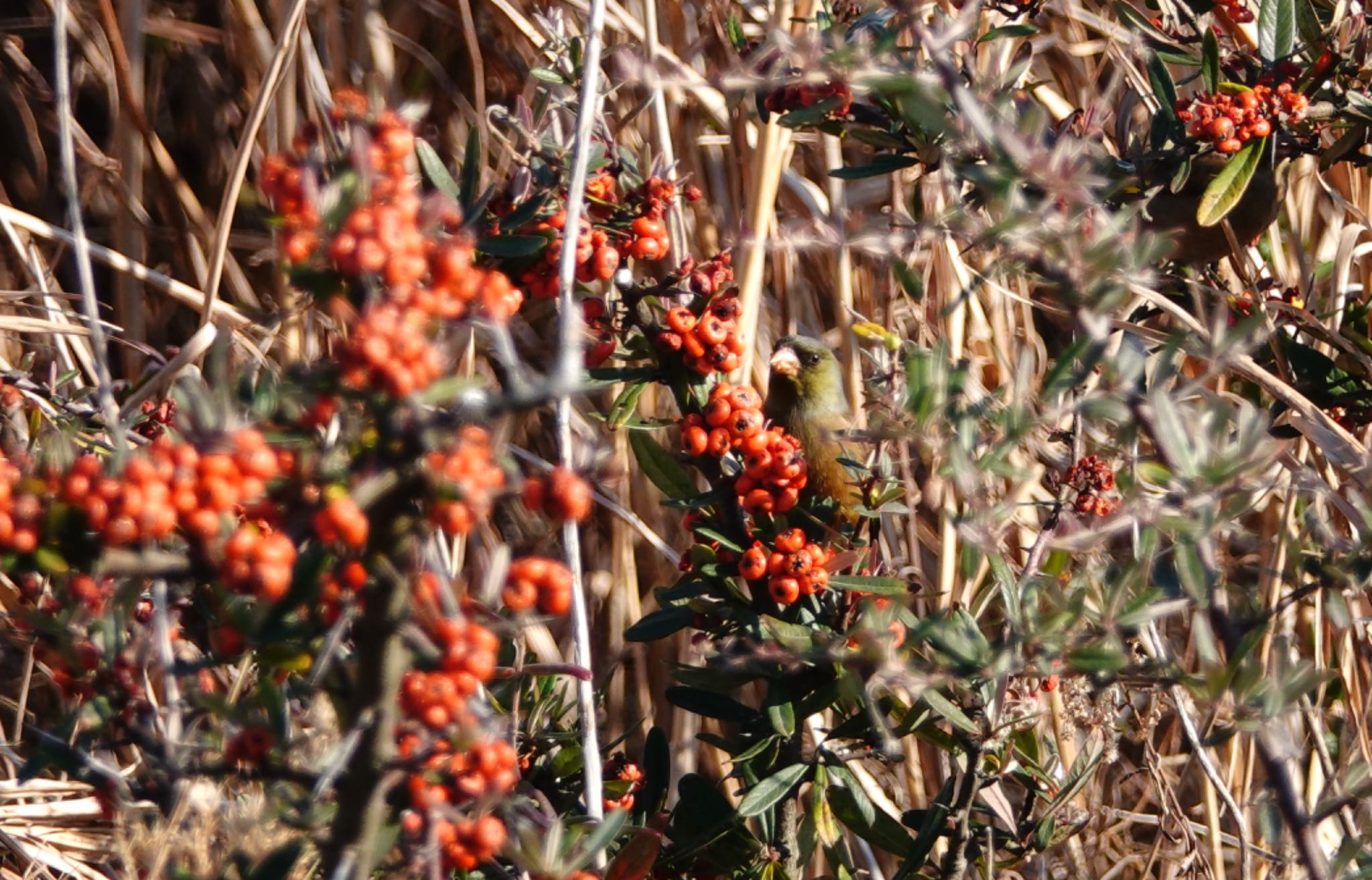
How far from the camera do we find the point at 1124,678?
0.69 meters

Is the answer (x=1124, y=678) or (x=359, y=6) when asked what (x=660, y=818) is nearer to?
(x=1124, y=678)

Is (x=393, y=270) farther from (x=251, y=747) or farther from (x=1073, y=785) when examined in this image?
(x=1073, y=785)

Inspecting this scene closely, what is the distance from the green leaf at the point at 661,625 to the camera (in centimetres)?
103

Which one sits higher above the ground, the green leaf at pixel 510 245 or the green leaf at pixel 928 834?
the green leaf at pixel 510 245

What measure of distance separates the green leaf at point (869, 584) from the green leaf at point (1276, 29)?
0.59 metres

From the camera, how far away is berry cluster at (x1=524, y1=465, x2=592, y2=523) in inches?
17.9

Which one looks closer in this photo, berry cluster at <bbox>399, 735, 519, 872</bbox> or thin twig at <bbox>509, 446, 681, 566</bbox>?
berry cluster at <bbox>399, 735, 519, 872</bbox>

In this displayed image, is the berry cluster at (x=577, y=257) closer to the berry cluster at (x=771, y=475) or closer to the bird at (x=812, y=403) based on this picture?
the berry cluster at (x=771, y=475)

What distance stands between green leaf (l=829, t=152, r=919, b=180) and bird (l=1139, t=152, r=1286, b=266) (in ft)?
0.73

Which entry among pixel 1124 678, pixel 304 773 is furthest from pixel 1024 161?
pixel 304 773

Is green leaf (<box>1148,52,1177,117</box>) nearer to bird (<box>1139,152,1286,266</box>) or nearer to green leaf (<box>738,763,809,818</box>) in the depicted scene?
bird (<box>1139,152,1286,266</box>)

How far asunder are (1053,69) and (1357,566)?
4.01 feet

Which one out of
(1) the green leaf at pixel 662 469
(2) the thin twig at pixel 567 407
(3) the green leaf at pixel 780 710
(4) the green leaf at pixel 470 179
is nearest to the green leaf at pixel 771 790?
(3) the green leaf at pixel 780 710

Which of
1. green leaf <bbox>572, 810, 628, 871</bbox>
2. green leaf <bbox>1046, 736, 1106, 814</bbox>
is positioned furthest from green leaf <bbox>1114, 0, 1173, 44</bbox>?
green leaf <bbox>572, 810, 628, 871</bbox>
